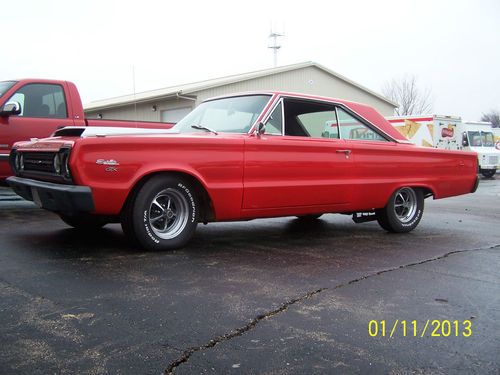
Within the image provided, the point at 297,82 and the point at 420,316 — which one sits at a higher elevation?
the point at 297,82

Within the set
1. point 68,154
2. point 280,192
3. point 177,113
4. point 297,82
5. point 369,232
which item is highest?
point 297,82

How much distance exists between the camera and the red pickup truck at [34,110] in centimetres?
723

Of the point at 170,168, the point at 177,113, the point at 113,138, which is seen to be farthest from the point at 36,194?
the point at 177,113

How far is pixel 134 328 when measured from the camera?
289 cm

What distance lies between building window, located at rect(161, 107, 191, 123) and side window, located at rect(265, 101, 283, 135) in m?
15.9

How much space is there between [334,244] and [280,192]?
3.07 ft

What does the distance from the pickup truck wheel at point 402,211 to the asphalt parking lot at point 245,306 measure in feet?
2.34

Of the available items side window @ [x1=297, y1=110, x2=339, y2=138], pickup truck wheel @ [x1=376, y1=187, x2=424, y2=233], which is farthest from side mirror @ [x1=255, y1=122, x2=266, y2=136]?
pickup truck wheel @ [x1=376, y1=187, x2=424, y2=233]

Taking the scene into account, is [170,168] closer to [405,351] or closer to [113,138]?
[113,138]

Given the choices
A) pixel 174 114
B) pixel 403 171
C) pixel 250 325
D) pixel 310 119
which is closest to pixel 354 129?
pixel 310 119

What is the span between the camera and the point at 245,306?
10.9ft

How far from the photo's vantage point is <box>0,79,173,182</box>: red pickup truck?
7227 millimetres

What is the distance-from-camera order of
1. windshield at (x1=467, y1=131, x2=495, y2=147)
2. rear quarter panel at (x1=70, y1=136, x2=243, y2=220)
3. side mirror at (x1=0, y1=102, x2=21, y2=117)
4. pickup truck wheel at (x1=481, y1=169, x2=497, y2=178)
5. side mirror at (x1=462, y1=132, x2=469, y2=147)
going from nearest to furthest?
rear quarter panel at (x1=70, y1=136, x2=243, y2=220) → side mirror at (x1=0, y1=102, x2=21, y2=117) → pickup truck wheel at (x1=481, y1=169, x2=497, y2=178) → side mirror at (x1=462, y1=132, x2=469, y2=147) → windshield at (x1=467, y1=131, x2=495, y2=147)
